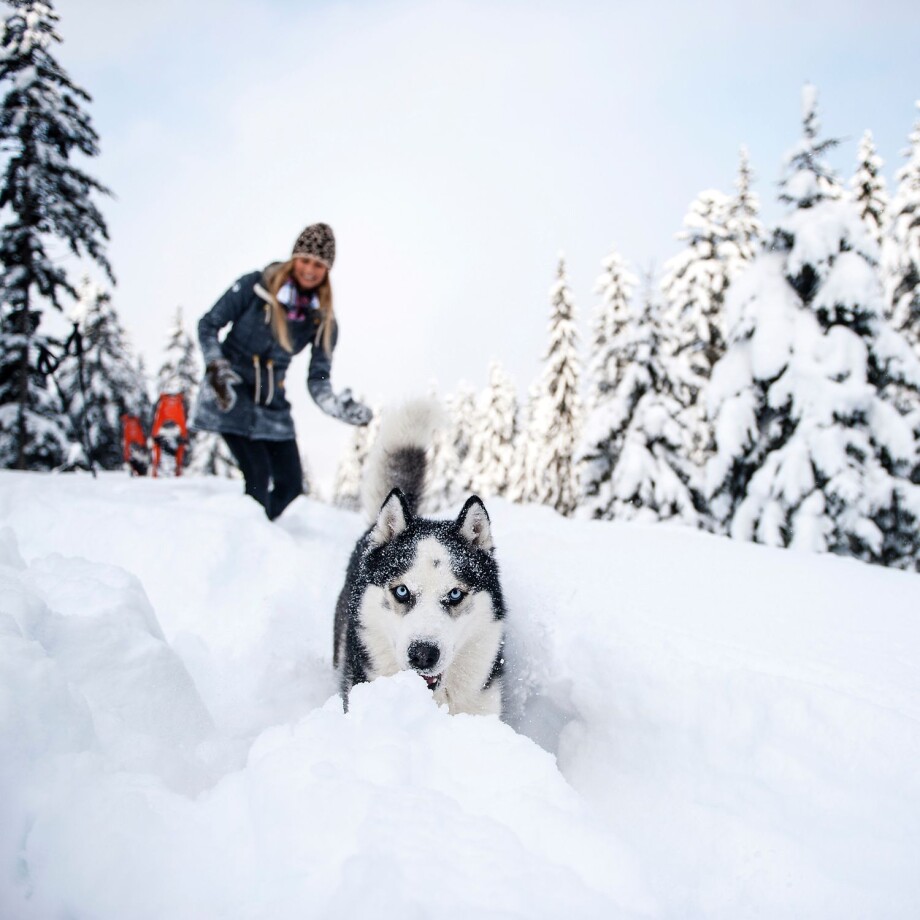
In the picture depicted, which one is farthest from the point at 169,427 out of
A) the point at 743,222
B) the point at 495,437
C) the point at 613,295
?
the point at 495,437

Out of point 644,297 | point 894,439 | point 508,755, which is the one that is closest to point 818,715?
point 508,755

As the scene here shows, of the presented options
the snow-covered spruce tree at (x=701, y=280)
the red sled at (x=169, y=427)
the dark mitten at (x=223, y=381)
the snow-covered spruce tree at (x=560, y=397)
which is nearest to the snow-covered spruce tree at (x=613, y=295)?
the snow-covered spruce tree at (x=701, y=280)

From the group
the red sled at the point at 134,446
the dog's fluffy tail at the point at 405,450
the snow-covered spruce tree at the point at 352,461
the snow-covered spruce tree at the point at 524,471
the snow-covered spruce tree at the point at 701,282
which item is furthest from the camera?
the snow-covered spruce tree at the point at 352,461

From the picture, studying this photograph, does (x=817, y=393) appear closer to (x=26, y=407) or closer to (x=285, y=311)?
(x=285, y=311)

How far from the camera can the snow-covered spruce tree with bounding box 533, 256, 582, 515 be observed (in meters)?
26.2

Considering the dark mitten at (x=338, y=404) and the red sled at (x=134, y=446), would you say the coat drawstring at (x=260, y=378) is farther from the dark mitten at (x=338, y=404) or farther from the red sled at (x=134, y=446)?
the red sled at (x=134, y=446)

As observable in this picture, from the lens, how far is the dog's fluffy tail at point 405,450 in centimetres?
461

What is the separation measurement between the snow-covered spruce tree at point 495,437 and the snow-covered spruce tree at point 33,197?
2462cm

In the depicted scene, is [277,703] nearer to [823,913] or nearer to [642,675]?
[642,675]

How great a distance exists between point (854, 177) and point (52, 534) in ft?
82.0

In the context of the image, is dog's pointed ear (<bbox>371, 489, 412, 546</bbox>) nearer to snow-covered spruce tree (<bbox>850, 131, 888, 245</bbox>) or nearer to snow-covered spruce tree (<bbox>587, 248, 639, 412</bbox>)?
snow-covered spruce tree (<bbox>587, 248, 639, 412</bbox>)

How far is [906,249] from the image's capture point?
1753cm

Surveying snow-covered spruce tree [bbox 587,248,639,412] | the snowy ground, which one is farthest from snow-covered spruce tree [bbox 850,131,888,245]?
the snowy ground

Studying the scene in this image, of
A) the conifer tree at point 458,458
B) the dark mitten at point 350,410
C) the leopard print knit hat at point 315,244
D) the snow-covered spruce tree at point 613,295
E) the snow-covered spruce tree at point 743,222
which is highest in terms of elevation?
the snow-covered spruce tree at point 743,222
